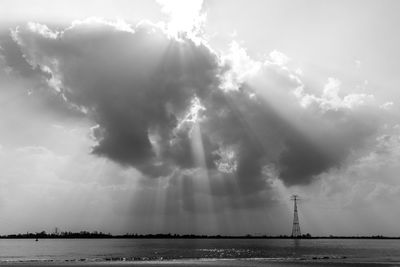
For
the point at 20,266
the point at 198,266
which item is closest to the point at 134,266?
the point at 198,266

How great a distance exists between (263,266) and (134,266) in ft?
95.4

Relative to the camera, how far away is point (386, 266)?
10531 cm

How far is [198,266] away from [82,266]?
26.3m

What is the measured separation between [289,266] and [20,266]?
197ft

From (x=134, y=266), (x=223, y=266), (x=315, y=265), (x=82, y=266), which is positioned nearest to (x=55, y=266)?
(x=82, y=266)

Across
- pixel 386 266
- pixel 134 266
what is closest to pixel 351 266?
pixel 386 266

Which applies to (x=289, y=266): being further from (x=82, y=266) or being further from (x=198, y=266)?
(x=82, y=266)

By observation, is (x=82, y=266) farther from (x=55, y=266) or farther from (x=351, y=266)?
(x=351, y=266)

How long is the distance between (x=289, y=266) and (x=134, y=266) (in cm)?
3479

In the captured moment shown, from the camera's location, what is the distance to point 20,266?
104500 millimetres

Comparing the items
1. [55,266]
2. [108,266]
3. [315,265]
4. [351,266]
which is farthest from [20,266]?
[351,266]

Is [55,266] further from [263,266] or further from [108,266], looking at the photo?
[263,266]

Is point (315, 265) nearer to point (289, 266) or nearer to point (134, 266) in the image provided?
point (289, 266)

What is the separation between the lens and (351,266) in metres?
106
